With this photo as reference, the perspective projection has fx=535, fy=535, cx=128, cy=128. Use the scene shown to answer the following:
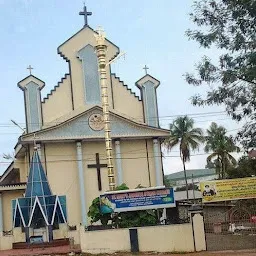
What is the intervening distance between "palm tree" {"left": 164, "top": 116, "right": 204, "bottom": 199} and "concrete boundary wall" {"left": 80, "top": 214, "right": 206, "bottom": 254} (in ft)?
100

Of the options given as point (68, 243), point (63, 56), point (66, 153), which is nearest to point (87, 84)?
point (63, 56)

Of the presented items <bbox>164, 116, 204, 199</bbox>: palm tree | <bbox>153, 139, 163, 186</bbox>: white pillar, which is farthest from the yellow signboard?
<bbox>164, 116, 204, 199</bbox>: palm tree

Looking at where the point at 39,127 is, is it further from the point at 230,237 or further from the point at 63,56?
the point at 230,237

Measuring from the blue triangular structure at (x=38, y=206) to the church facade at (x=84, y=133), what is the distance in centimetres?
258

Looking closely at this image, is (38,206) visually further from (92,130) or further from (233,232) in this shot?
(233,232)

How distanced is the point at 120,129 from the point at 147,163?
11.0 feet

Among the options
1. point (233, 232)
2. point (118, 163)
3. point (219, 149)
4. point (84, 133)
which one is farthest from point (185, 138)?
point (233, 232)

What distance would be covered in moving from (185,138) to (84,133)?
19.1 m

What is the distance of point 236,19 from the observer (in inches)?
733

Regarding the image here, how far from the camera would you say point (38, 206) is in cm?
3172

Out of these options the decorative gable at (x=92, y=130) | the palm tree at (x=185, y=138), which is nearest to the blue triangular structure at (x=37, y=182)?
the decorative gable at (x=92, y=130)

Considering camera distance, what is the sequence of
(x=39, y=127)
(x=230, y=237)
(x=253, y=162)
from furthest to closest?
(x=39, y=127)
(x=253, y=162)
(x=230, y=237)

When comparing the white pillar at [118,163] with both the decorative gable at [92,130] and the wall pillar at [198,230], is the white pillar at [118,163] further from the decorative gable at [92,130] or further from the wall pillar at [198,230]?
the wall pillar at [198,230]

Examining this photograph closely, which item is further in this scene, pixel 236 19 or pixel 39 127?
pixel 39 127
